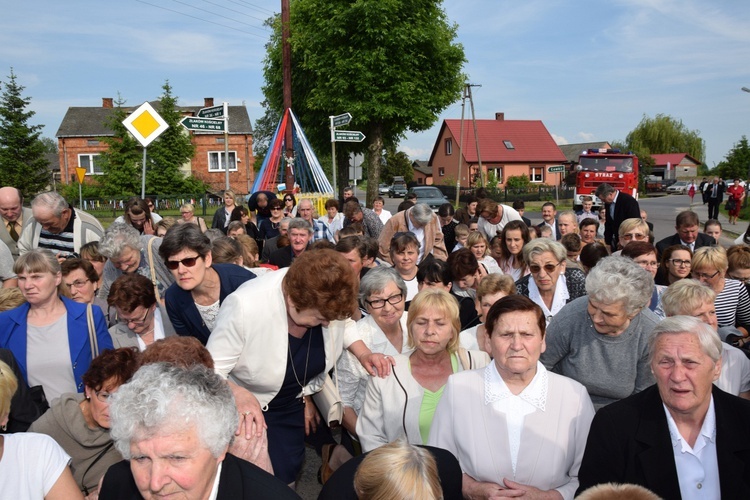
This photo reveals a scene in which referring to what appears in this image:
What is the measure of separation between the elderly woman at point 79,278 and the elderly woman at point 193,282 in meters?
1.10

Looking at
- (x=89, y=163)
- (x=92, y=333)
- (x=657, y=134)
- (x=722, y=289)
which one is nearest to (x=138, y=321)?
(x=92, y=333)

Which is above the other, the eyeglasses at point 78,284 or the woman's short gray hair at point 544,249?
the woman's short gray hair at point 544,249

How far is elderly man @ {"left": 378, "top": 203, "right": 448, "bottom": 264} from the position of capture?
Result: 7961 mm

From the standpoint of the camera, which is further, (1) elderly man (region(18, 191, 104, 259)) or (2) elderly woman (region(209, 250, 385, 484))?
(1) elderly man (region(18, 191, 104, 259))

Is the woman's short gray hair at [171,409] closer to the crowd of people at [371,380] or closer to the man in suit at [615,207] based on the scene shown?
the crowd of people at [371,380]

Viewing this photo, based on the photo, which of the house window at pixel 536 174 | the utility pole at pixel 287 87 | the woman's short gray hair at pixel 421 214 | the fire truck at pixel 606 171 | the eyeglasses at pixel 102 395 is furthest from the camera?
the house window at pixel 536 174

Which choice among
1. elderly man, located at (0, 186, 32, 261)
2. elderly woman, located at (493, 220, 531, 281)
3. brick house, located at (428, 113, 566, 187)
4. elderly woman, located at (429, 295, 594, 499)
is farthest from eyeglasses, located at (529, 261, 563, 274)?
brick house, located at (428, 113, 566, 187)

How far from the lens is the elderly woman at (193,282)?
384 centimetres

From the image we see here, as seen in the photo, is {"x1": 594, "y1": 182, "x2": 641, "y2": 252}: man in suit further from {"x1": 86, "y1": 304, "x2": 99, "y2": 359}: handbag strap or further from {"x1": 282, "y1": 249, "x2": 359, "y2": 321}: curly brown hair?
{"x1": 86, "y1": 304, "x2": 99, "y2": 359}: handbag strap

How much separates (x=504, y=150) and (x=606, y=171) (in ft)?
118

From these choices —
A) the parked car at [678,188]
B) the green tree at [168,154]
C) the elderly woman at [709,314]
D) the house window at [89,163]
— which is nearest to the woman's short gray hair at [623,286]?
the elderly woman at [709,314]

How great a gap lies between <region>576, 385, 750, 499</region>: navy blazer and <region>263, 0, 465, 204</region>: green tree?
25765 mm

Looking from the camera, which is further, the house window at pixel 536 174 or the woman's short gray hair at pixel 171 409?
the house window at pixel 536 174

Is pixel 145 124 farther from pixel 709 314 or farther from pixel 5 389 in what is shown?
pixel 709 314
